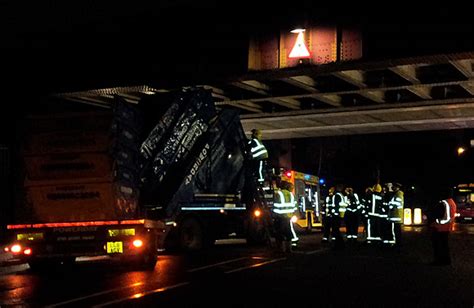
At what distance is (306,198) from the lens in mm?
30578

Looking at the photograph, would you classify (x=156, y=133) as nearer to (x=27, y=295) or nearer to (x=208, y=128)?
(x=208, y=128)

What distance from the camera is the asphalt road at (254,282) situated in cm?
1015

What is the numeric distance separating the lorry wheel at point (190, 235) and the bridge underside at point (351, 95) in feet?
11.7

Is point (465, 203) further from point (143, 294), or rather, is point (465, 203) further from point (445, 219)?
point (143, 294)

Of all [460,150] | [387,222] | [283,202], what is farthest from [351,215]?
[460,150]

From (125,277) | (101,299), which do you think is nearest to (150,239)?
(125,277)

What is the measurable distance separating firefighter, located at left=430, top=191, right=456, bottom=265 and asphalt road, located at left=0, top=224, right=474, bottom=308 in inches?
11.3

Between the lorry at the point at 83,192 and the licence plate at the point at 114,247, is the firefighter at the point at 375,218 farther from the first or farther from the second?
the licence plate at the point at 114,247

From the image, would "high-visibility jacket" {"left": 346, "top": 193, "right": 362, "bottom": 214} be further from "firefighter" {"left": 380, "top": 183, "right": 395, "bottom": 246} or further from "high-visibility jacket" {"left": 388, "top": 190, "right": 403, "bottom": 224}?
"high-visibility jacket" {"left": 388, "top": 190, "right": 403, "bottom": 224}

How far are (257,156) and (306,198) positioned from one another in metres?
11.0

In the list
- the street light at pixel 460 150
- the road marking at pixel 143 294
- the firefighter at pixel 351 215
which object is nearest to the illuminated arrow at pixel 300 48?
the firefighter at pixel 351 215

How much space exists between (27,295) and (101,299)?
1434 millimetres

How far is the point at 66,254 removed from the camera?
557 inches

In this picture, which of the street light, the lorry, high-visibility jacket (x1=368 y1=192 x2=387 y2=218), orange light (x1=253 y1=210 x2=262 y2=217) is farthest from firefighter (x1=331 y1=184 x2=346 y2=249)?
the street light
